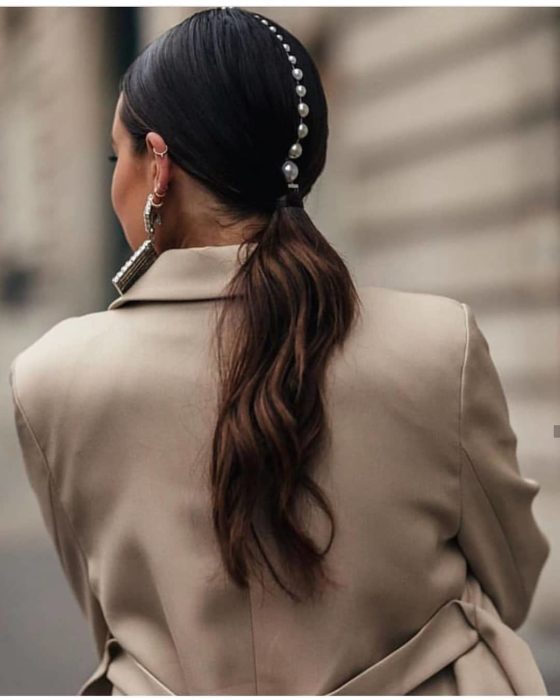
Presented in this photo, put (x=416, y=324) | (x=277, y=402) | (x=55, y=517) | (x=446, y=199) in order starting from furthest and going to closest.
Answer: (x=446, y=199) < (x=55, y=517) < (x=416, y=324) < (x=277, y=402)

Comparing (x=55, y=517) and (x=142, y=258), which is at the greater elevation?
(x=142, y=258)

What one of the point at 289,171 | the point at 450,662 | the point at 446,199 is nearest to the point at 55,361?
the point at 289,171

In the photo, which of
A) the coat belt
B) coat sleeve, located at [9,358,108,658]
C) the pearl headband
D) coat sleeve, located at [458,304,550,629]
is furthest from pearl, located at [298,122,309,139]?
the coat belt

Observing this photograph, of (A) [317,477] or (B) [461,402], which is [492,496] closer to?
(B) [461,402]

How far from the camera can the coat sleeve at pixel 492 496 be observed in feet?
5.66

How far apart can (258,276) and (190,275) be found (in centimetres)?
13

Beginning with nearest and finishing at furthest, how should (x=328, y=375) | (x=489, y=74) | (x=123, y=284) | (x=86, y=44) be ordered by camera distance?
(x=328, y=375)
(x=123, y=284)
(x=489, y=74)
(x=86, y=44)

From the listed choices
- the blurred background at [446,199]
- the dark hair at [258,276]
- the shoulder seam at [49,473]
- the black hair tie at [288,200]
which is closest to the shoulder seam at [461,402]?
the dark hair at [258,276]

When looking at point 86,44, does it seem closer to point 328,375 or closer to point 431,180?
point 431,180

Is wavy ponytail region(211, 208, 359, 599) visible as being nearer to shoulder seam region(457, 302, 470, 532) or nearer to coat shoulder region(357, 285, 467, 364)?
coat shoulder region(357, 285, 467, 364)

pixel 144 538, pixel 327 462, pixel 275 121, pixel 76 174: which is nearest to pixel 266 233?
pixel 275 121

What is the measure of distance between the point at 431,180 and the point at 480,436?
17.7ft

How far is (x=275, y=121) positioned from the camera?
1.71 meters

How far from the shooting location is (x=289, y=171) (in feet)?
5.69
